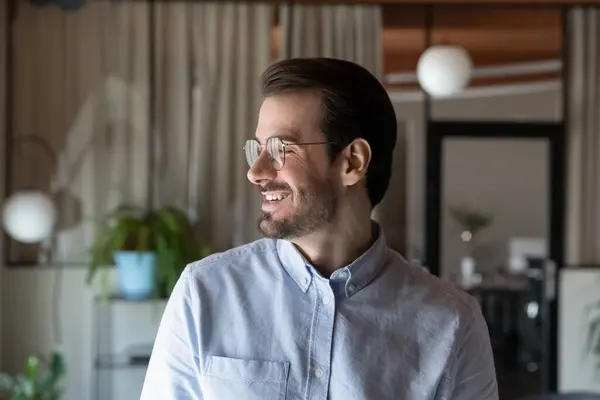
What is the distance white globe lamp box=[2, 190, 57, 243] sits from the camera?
375cm

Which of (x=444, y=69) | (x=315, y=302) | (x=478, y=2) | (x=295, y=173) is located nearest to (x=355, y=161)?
(x=295, y=173)

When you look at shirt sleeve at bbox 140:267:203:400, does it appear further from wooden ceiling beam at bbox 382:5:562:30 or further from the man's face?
wooden ceiling beam at bbox 382:5:562:30

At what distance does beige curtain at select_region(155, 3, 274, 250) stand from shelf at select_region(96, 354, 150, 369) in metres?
0.77

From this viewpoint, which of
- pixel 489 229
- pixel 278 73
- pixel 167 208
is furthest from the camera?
pixel 489 229

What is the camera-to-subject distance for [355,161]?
1.27 meters

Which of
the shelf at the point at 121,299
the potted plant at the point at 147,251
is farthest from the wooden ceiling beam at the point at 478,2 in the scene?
the shelf at the point at 121,299

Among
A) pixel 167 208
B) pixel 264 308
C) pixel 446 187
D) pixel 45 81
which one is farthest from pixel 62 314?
pixel 264 308

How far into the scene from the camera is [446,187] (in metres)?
4.49

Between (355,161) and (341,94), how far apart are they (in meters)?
0.12

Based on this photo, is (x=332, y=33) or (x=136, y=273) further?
(x=332, y=33)

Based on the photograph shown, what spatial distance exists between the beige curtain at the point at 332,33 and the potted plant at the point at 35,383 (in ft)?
6.80

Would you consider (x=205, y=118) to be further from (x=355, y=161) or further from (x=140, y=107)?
(x=355, y=161)

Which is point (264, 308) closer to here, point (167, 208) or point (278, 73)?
point (278, 73)

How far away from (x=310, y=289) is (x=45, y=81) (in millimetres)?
3364
